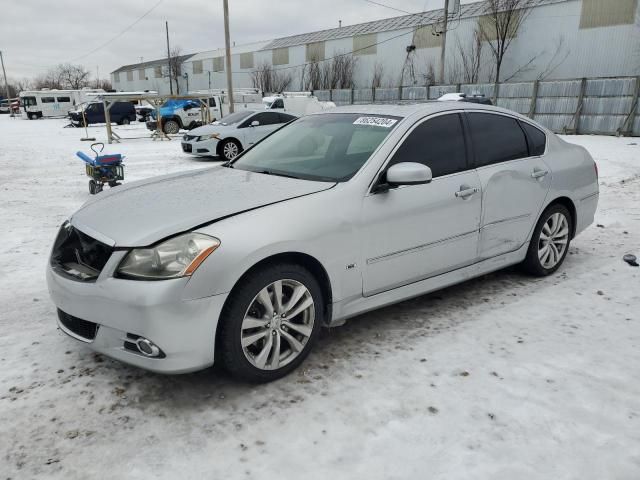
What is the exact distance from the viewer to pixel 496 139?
13.3 ft

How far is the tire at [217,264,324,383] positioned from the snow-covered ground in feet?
0.48

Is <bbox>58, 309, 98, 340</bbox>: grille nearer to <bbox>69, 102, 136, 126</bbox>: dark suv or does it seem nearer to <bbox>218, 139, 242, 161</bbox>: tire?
<bbox>218, 139, 242, 161</bbox>: tire

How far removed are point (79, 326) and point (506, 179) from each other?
10.4 ft

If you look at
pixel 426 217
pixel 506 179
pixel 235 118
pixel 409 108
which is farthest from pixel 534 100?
pixel 426 217

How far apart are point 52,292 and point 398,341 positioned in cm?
217

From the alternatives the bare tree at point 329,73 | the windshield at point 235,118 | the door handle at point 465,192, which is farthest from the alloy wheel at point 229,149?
the bare tree at point 329,73

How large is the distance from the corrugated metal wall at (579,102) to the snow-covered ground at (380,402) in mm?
16977

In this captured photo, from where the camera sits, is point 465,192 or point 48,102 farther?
point 48,102

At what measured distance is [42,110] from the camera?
140ft

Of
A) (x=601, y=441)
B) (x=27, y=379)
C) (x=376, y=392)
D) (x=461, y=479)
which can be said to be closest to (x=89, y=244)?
(x=27, y=379)

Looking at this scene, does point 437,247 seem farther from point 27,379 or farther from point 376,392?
point 27,379

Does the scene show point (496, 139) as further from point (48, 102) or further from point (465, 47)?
point (48, 102)

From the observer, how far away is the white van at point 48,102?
41.8 m

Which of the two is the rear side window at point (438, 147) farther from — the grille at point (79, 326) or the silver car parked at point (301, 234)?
the grille at point (79, 326)
